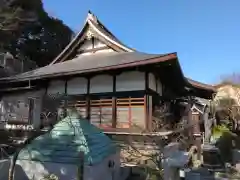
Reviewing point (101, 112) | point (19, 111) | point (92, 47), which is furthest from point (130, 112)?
point (92, 47)

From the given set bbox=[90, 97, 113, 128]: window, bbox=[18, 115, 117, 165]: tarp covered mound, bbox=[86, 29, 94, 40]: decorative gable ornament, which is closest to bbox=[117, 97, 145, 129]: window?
bbox=[90, 97, 113, 128]: window

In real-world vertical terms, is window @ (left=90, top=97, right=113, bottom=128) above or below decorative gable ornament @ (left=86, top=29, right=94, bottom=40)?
below

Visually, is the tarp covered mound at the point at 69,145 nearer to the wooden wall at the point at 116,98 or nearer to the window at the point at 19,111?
the wooden wall at the point at 116,98

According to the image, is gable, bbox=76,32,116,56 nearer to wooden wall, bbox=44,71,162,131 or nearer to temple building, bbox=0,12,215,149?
temple building, bbox=0,12,215,149

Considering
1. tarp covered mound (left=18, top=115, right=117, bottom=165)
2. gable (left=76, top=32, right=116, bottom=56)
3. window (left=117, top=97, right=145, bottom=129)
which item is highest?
gable (left=76, top=32, right=116, bottom=56)

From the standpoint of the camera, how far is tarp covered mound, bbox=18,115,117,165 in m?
6.34

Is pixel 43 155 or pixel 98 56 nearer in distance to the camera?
pixel 43 155

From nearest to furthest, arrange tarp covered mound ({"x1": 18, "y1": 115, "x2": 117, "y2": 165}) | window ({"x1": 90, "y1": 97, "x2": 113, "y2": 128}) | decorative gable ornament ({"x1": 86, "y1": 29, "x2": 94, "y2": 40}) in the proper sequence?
tarp covered mound ({"x1": 18, "y1": 115, "x2": 117, "y2": 165}) < window ({"x1": 90, "y1": 97, "x2": 113, "y2": 128}) < decorative gable ornament ({"x1": 86, "y1": 29, "x2": 94, "y2": 40})

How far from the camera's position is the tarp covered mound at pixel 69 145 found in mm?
6341

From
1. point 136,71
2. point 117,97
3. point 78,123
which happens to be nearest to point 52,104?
point 117,97

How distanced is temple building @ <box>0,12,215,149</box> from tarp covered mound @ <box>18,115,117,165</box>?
2.43 meters

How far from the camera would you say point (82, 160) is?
5973mm

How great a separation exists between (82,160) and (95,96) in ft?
20.8

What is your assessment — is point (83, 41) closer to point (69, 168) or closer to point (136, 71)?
point (136, 71)
